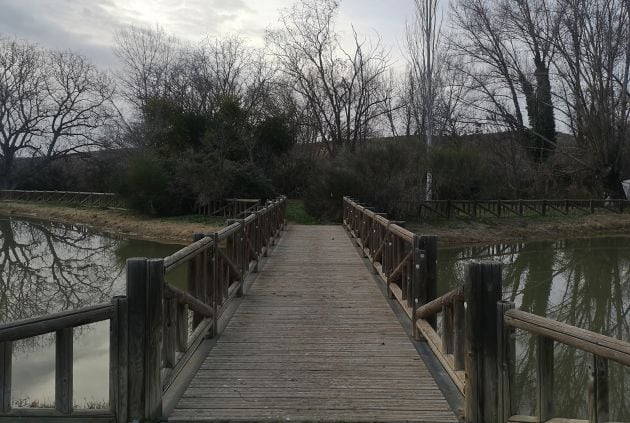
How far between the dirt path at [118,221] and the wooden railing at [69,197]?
0.98 meters

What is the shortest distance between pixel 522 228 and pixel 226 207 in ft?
43.9

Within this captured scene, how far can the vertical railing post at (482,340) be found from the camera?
3.21 metres

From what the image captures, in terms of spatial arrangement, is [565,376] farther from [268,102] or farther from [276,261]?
[268,102]

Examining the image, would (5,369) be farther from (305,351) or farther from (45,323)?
(305,351)

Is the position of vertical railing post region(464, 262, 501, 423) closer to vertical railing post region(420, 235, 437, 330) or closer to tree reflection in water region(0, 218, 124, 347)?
vertical railing post region(420, 235, 437, 330)

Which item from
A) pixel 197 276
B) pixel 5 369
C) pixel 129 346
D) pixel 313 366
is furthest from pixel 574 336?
pixel 197 276

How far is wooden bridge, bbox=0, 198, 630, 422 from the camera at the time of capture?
10.1ft

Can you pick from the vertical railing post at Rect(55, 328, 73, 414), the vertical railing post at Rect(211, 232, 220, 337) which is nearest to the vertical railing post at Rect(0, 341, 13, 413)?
the vertical railing post at Rect(55, 328, 73, 414)

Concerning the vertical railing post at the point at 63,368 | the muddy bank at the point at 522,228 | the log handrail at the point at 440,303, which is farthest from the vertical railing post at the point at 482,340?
the muddy bank at the point at 522,228

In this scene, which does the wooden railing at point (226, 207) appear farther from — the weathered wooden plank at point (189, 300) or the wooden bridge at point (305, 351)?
the weathered wooden plank at point (189, 300)

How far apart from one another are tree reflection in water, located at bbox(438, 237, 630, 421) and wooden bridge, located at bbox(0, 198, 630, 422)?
0.58 m

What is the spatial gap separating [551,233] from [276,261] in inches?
705

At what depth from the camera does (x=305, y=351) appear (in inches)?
192

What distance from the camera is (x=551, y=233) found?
24328 mm
